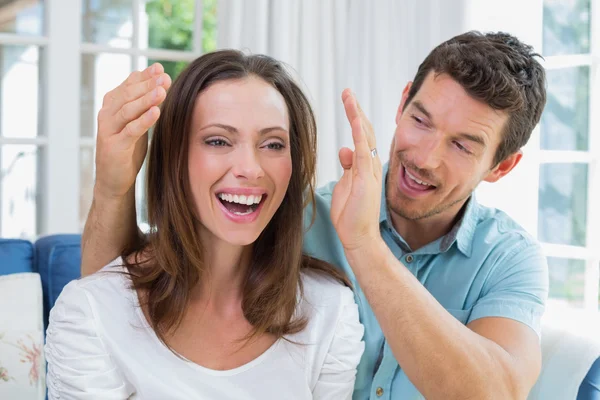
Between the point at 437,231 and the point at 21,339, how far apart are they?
3.96 ft

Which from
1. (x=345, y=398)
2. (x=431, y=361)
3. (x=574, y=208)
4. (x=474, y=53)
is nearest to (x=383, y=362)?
(x=345, y=398)

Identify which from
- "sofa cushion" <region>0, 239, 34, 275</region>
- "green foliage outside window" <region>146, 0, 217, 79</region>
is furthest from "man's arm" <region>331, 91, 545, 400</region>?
"green foliage outside window" <region>146, 0, 217, 79</region>

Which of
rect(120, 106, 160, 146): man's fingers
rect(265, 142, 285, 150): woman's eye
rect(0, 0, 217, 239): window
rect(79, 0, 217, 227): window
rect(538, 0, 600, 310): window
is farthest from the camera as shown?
rect(79, 0, 217, 227): window

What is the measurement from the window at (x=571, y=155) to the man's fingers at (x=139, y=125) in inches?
80.6

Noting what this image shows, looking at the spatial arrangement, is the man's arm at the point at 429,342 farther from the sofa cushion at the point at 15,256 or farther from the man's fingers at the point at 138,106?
the sofa cushion at the point at 15,256

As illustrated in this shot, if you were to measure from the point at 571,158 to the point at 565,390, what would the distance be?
1.44 meters

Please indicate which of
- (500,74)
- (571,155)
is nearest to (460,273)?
(500,74)

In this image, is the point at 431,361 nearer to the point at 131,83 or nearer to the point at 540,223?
the point at 131,83

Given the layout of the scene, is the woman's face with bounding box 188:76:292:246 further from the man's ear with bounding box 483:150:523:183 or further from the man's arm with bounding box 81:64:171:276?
the man's ear with bounding box 483:150:523:183

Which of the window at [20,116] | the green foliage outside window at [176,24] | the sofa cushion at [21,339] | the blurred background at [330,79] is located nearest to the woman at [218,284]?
the sofa cushion at [21,339]

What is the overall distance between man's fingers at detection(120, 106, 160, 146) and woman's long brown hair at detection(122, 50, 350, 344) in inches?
5.2

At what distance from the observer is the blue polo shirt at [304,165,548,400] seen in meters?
1.82

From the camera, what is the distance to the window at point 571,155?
2.96m

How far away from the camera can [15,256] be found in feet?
7.70
